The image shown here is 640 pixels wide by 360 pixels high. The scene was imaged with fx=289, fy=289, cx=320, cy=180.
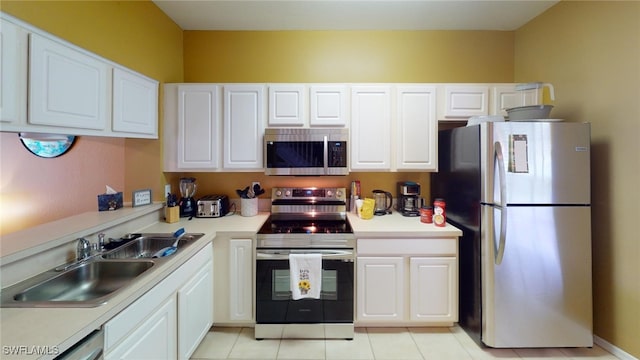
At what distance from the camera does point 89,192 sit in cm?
227

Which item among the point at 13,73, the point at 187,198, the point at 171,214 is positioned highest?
the point at 13,73

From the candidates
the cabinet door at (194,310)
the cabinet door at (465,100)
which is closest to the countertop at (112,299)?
the cabinet door at (194,310)

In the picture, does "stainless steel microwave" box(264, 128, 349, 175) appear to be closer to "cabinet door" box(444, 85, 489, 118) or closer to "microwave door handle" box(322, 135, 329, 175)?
"microwave door handle" box(322, 135, 329, 175)

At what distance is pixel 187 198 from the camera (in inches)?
104

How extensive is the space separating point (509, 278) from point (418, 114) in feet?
4.80

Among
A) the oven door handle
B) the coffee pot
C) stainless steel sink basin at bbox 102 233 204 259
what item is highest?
the coffee pot

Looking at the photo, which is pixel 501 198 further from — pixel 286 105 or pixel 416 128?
pixel 286 105

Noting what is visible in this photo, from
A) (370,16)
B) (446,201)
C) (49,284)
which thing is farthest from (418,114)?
(49,284)

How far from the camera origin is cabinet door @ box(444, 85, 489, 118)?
102 inches

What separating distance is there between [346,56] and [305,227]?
5.76ft

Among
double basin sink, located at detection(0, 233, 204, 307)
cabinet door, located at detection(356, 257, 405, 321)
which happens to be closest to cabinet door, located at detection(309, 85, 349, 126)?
cabinet door, located at detection(356, 257, 405, 321)

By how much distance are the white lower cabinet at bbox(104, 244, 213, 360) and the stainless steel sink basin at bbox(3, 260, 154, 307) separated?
156 mm

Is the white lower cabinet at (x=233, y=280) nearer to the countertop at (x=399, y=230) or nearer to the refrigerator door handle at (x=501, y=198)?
the countertop at (x=399, y=230)

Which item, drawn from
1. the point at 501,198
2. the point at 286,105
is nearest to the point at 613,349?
the point at 501,198
